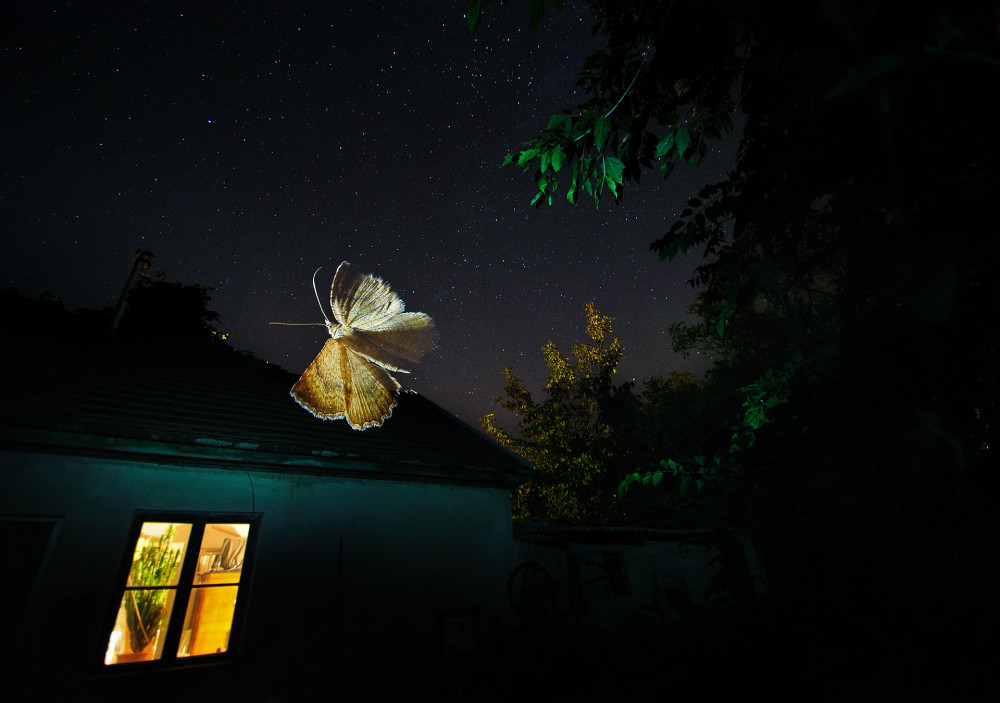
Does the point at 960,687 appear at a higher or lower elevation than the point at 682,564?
lower

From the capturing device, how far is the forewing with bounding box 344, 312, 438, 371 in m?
5.93

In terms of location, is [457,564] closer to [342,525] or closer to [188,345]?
[342,525]

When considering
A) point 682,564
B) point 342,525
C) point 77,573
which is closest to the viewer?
point 77,573

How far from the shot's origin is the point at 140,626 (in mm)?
4797

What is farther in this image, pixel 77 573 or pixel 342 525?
pixel 342 525

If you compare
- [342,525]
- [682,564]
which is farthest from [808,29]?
[682,564]

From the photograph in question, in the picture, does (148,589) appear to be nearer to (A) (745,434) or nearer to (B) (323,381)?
(B) (323,381)

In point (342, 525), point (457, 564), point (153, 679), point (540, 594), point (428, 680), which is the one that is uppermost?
point (342, 525)

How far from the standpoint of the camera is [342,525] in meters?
6.05

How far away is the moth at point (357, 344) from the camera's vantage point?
18.3 feet

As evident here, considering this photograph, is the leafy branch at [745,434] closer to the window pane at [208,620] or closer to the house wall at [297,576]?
the house wall at [297,576]

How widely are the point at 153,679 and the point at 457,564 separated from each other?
12.5 ft

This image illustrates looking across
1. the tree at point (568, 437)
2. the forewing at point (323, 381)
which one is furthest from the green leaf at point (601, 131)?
the tree at point (568, 437)

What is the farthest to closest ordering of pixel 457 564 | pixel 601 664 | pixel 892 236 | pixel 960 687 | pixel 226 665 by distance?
pixel 457 564 → pixel 226 665 → pixel 601 664 → pixel 892 236 → pixel 960 687
